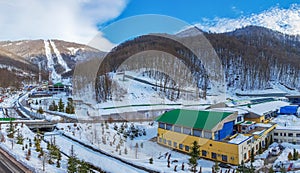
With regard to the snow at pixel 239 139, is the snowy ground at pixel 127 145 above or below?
below

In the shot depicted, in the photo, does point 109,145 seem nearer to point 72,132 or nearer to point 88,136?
point 88,136

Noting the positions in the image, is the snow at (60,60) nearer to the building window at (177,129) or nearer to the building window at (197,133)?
the building window at (177,129)

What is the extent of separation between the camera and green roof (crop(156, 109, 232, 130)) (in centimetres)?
784

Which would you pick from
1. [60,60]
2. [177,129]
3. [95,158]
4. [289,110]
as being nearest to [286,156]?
[177,129]

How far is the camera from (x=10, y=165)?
5.32m

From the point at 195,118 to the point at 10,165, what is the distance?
18.1 feet

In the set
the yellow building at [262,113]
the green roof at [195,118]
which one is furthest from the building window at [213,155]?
the yellow building at [262,113]

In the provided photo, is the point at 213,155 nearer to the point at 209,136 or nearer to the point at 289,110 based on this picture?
the point at 209,136

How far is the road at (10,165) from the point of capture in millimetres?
5043

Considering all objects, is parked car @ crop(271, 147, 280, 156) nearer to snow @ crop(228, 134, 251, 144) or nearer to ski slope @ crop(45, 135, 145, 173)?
snow @ crop(228, 134, 251, 144)

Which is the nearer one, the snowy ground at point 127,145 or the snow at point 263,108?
the snowy ground at point 127,145

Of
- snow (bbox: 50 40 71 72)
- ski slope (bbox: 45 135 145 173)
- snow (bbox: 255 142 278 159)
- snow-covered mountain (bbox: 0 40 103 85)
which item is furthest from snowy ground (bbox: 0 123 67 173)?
snow (bbox: 50 40 71 72)

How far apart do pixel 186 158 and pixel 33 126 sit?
22.1ft

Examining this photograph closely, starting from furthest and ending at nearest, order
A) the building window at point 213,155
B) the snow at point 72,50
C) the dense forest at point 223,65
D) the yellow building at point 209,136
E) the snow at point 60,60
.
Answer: the snow at point 72,50, the snow at point 60,60, the dense forest at point 223,65, the building window at point 213,155, the yellow building at point 209,136
